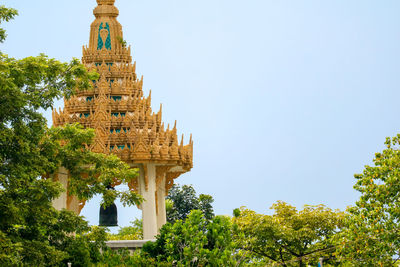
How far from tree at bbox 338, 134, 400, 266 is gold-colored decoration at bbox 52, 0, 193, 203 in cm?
936

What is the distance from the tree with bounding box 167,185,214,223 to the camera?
1774 inches

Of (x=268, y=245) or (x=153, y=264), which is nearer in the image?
(x=153, y=264)

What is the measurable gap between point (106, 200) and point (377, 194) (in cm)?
903

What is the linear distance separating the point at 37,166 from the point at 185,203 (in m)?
24.9

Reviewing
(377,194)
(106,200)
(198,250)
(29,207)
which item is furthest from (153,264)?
(377,194)

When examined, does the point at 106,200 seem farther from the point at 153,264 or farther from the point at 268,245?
the point at 268,245

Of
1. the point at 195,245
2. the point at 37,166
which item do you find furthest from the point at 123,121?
Result: the point at 37,166

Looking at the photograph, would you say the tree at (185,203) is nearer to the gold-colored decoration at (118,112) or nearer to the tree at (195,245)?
the gold-colored decoration at (118,112)

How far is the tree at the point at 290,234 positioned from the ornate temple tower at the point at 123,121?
3710mm

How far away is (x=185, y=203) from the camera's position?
4606cm

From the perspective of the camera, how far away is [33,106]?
22.0 meters

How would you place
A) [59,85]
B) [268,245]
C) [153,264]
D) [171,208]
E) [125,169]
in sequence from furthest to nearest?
[171,208] < [268,245] < [153,264] < [125,169] < [59,85]

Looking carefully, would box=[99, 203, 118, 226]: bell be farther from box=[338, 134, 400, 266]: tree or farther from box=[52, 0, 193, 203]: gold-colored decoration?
box=[338, 134, 400, 266]: tree

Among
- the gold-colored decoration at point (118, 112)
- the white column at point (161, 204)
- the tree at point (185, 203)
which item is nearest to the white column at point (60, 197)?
the gold-colored decoration at point (118, 112)
